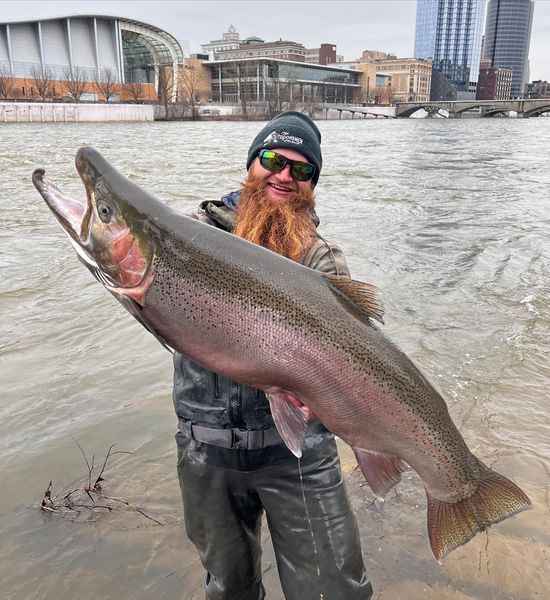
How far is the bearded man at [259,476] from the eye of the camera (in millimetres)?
2172

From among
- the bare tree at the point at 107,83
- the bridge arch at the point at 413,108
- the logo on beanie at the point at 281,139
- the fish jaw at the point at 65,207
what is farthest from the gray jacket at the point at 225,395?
the bridge arch at the point at 413,108

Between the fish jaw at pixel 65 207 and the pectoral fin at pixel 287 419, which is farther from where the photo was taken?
the pectoral fin at pixel 287 419

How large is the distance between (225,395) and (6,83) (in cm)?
9293

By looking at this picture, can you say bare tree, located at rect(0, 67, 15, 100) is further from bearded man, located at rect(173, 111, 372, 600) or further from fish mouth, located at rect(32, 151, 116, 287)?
fish mouth, located at rect(32, 151, 116, 287)

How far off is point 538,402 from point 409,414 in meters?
3.43

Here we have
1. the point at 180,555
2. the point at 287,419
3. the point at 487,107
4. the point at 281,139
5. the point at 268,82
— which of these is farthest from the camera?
the point at 268,82

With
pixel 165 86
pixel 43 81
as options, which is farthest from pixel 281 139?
pixel 165 86

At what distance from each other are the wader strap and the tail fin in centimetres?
64

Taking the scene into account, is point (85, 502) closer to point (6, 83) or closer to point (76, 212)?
point (76, 212)

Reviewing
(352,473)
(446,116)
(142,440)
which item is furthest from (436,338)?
(446,116)

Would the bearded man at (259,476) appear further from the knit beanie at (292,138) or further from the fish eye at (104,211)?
the fish eye at (104,211)

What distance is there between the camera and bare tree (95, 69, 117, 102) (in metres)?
90.4

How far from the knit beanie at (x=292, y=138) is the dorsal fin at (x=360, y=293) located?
0.80 metres

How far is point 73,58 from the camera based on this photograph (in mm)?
92688
